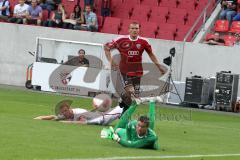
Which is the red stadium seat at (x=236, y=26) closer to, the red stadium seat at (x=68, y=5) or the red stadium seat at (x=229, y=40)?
the red stadium seat at (x=229, y=40)

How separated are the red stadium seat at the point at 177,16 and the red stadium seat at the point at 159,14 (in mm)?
217

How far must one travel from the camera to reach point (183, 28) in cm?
3450

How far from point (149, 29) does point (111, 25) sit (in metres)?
1.84

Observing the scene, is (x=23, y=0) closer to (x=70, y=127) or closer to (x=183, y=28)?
(x=183, y=28)

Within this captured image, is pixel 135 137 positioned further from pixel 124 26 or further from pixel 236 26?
pixel 124 26

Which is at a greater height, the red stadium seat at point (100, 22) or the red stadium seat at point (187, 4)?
the red stadium seat at point (187, 4)

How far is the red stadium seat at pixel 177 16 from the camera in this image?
115 feet

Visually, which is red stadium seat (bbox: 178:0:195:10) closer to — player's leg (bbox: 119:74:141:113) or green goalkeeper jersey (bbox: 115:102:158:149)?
player's leg (bbox: 119:74:141:113)

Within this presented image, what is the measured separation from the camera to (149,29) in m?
34.9

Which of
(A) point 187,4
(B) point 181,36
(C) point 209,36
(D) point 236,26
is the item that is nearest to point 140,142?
(D) point 236,26

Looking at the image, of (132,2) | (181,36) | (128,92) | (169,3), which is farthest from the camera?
(132,2)

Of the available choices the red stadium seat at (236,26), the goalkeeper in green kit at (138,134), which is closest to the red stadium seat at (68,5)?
the red stadium seat at (236,26)

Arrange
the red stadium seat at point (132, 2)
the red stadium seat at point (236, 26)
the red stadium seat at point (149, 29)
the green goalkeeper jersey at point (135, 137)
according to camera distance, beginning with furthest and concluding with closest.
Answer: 1. the red stadium seat at point (132, 2)
2. the red stadium seat at point (149, 29)
3. the red stadium seat at point (236, 26)
4. the green goalkeeper jersey at point (135, 137)

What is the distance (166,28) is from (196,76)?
3966 millimetres
